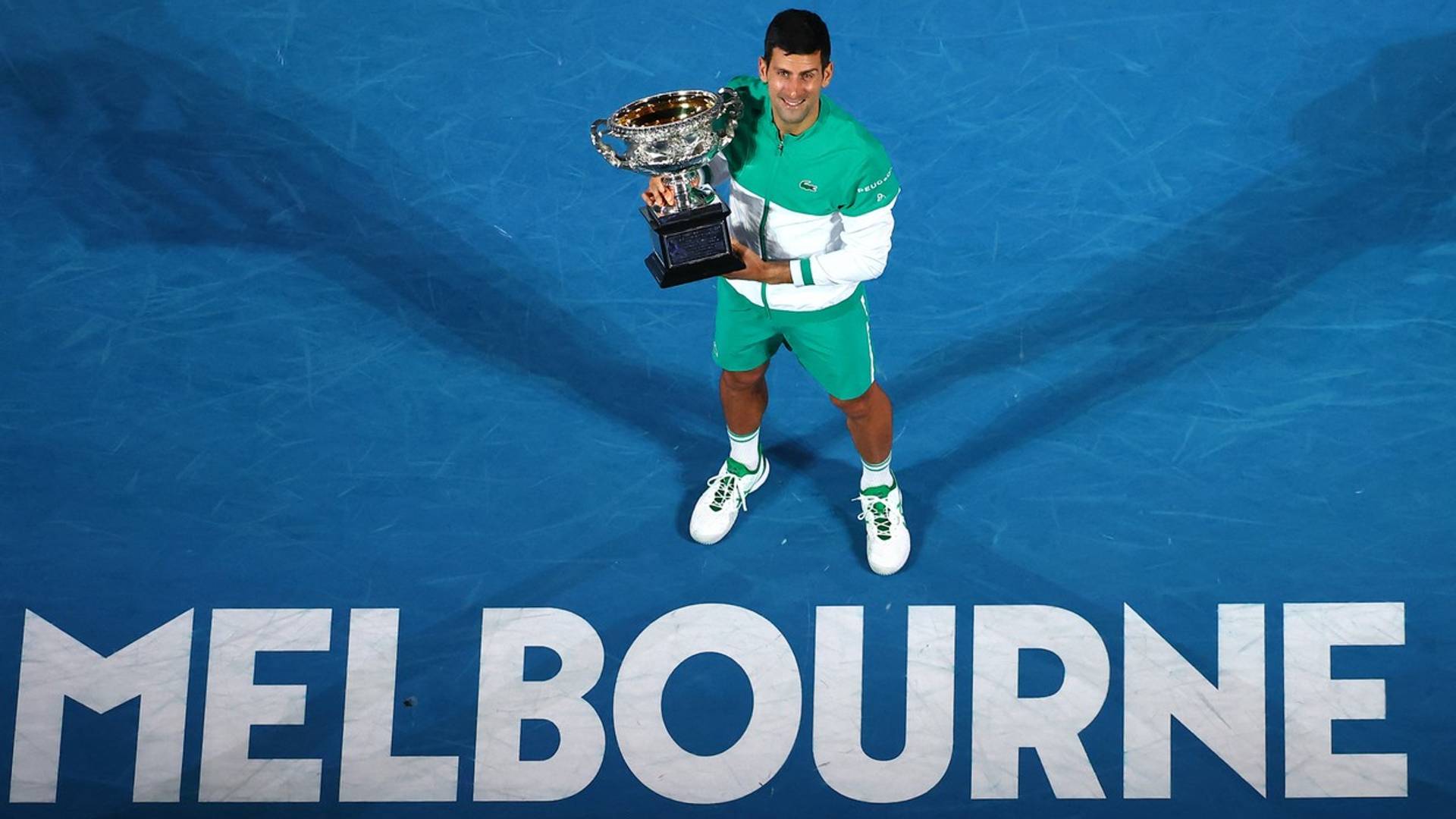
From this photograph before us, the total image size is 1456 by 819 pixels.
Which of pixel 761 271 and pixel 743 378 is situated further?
pixel 743 378

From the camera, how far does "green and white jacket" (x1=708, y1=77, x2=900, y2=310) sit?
5.48 metres

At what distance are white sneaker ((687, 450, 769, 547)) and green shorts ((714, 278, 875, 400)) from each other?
64cm

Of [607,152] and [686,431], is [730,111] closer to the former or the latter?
[607,152]

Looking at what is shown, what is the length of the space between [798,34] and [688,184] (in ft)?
1.97

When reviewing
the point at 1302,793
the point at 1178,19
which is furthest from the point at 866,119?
the point at 1302,793

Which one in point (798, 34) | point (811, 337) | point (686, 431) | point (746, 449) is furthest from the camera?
point (686, 431)

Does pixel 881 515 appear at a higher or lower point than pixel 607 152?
lower

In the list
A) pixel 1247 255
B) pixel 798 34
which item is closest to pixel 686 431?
pixel 798 34

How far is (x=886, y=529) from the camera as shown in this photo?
6.60m

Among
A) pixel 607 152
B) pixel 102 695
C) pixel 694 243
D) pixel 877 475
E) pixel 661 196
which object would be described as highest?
pixel 607 152

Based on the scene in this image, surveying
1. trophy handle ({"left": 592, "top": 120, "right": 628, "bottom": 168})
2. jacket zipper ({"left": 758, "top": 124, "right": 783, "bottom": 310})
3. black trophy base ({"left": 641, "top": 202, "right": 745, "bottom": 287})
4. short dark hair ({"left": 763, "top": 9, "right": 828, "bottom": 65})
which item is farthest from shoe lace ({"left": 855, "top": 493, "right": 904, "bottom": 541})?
short dark hair ({"left": 763, "top": 9, "right": 828, "bottom": 65})

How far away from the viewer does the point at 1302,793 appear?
629cm

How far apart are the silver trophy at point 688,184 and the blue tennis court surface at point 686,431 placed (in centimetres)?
156

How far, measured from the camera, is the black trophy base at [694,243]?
18.0 ft
